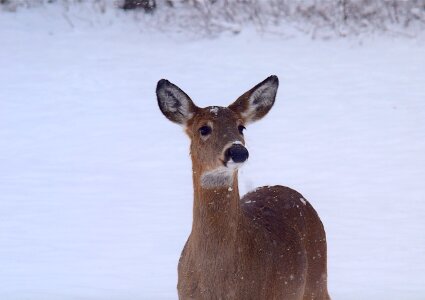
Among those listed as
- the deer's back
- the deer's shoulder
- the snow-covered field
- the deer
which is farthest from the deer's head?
the snow-covered field

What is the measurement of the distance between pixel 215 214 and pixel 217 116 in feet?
1.82

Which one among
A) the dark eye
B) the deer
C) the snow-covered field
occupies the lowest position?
the deer

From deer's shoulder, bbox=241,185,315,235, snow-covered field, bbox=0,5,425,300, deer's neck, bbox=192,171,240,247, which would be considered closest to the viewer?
deer's neck, bbox=192,171,240,247

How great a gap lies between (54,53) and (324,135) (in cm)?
786

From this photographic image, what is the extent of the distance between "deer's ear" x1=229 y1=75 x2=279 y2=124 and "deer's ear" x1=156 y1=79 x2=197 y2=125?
0.90 ft

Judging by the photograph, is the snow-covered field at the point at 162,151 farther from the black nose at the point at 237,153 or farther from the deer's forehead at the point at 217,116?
the black nose at the point at 237,153

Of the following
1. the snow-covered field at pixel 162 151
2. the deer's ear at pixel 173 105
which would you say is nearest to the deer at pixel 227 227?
the deer's ear at pixel 173 105

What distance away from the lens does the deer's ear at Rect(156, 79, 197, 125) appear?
16.4 ft

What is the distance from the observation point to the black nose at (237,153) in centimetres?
428

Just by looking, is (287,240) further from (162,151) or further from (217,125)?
(162,151)

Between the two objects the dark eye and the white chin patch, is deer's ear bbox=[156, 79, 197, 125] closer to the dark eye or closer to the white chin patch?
the dark eye

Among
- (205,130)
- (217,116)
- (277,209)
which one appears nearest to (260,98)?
(217,116)

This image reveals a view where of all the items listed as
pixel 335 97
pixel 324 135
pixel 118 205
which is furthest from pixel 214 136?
pixel 335 97

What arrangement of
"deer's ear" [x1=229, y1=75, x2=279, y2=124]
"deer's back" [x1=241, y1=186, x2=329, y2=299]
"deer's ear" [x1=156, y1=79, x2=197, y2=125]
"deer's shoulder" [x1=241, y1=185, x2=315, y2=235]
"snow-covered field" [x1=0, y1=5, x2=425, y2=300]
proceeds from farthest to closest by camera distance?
"snow-covered field" [x1=0, y1=5, x2=425, y2=300] < "deer's shoulder" [x1=241, y1=185, x2=315, y2=235] < "deer's ear" [x1=229, y1=75, x2=279, y2=124] < "deer's ear" [x1=156, y1=79, x2=197, y2=125] < "deer's back" [x1=241, y1=186, x2=329, y2=299]
